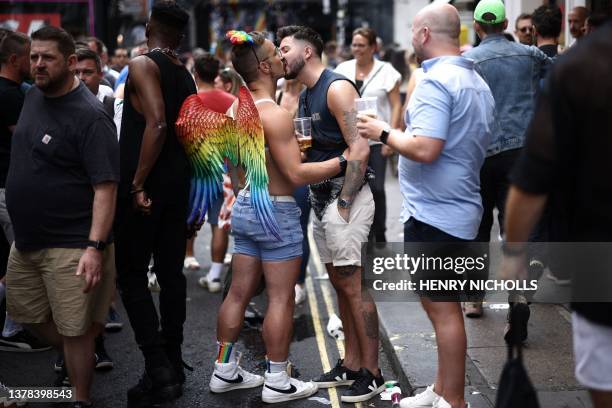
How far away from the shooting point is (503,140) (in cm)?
542

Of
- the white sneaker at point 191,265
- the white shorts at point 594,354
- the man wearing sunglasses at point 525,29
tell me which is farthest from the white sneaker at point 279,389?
the man wearing sunglasses at point 525,29

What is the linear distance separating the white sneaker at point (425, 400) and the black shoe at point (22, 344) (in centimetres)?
294

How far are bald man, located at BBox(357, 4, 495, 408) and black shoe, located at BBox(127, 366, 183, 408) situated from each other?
1.64 meters

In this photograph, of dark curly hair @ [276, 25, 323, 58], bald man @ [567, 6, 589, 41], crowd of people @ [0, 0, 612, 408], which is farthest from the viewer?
bald man @ [567, 6, 589, 41]

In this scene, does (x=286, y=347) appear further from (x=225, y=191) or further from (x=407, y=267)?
(x=225, y=191)

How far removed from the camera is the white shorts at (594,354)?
2570 millimetres

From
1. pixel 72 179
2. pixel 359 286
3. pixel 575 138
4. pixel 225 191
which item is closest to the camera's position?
pixel 575 138

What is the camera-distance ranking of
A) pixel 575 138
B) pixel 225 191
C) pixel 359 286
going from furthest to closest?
pixel 225 191 → pixel 359 286 → pixel 575 138

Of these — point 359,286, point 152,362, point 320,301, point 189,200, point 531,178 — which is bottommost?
point 320,301

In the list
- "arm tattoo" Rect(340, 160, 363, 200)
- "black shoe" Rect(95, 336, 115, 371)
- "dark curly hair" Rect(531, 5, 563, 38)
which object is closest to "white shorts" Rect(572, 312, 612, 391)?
"arm tattoo" Rect(340, 160, 363, 200)

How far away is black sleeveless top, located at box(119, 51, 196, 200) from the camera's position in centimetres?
469

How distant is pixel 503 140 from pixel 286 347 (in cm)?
206

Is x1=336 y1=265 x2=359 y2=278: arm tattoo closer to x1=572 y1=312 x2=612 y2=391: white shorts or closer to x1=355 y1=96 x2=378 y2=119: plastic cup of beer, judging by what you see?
x1=355 y1=96 x2=378 y2=119: plastic cup of beer

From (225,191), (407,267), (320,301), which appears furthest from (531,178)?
(225,191)
